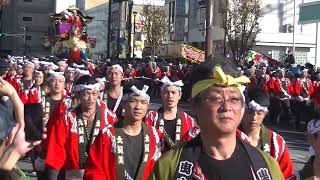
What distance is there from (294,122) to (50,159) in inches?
498

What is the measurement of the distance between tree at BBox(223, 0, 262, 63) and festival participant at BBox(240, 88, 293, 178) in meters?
28.8

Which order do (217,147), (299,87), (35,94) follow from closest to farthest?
(217,147) < (35,94) < (299,87)

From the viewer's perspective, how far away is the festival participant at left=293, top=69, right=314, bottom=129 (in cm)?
1678

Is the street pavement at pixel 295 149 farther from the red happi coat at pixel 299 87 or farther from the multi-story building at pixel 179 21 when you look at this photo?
the multi-story building at pixel 179 21

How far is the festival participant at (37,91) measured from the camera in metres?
9.05

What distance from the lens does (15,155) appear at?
2672 mm

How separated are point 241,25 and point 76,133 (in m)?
30.4

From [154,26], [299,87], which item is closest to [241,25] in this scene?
[154,26]

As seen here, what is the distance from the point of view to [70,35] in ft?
86.5

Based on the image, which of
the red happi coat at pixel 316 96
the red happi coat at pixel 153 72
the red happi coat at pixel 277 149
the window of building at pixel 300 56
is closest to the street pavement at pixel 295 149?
the red happi coat at pixel 316 96

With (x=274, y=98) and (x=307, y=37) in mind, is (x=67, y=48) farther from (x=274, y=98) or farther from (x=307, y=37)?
(x=307, y=37)

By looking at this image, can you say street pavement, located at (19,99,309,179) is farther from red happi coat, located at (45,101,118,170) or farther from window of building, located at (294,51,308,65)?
window of building, located at (294,51,308,65)

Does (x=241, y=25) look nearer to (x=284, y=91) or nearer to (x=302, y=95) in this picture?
(x=284, y=91)

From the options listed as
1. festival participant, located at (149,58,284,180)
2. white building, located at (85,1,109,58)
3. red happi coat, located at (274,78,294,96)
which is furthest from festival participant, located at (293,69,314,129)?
white building, located at (85,1,109,58)
